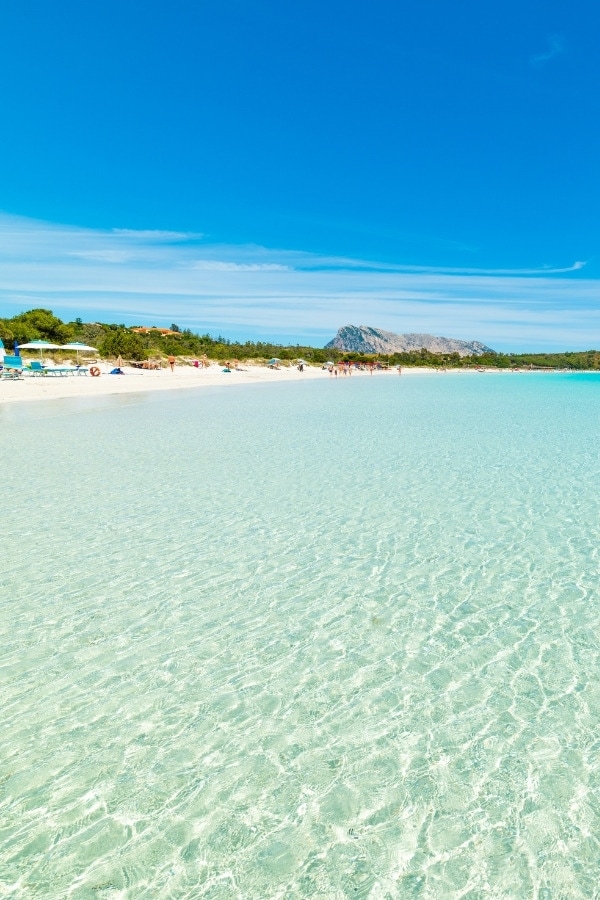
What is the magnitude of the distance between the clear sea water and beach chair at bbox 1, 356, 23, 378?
28809 millimetres

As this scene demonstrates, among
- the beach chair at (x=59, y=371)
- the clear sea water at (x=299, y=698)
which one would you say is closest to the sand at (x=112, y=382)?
the beach chair at (x=59, y=371)

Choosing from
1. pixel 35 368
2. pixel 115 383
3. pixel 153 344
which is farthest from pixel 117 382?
pixel 153 344

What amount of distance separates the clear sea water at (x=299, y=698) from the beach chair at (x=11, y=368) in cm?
2881

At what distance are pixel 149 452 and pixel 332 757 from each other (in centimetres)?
1068

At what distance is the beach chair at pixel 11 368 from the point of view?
3319cm

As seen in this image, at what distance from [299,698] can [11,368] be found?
116 feet

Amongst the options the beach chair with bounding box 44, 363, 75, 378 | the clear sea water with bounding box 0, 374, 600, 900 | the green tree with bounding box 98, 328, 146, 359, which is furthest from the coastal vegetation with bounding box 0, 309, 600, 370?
the clear sea water with bounding box 0, 374, 600, 900

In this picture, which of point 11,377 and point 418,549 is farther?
point 11,377

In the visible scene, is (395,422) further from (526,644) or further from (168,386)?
(168,386)

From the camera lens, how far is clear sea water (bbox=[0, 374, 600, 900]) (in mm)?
2576

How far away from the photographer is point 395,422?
2114cm

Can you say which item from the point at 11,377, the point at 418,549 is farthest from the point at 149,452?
the point at 11,377

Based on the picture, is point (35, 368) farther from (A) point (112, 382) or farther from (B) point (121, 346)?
(B) point (121, 346)

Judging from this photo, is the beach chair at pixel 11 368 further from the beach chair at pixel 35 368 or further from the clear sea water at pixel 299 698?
the clear sea water at pixel 299 698
